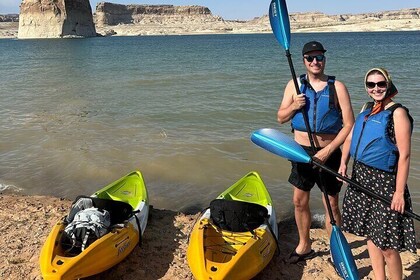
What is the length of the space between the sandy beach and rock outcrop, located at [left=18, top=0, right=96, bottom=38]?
8518 centimetres

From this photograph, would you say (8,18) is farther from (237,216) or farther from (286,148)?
(286,148)

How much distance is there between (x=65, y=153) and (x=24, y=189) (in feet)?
6.38

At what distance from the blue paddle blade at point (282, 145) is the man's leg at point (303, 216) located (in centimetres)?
44

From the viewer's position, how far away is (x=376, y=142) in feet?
9.63

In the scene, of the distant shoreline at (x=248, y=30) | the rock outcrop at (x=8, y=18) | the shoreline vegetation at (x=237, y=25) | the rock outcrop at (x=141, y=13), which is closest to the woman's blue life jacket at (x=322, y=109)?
the distant shoreline at (x=248, y=30)

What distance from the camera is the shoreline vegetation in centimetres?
10750

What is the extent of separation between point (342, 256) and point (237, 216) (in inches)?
41.5

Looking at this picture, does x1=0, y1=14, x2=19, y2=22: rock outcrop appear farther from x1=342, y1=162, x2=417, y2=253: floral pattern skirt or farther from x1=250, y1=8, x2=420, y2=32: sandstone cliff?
x1=342, y1=162, x2=417, y2=253: floral pattern skirt

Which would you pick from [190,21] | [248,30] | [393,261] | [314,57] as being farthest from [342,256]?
[190,21]

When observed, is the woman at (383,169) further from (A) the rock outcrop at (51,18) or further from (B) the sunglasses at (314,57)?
(A) the rock outcrop at (51,18)

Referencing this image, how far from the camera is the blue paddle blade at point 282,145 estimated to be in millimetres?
3562

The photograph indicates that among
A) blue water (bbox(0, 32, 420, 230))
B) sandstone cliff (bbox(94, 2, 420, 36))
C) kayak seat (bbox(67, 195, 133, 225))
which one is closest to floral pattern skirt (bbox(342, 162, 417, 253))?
kayak seat (bbox(67, 195, 133, 225))

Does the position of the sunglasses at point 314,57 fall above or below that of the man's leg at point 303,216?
above

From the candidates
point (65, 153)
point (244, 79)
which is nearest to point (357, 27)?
point (244, 79)
